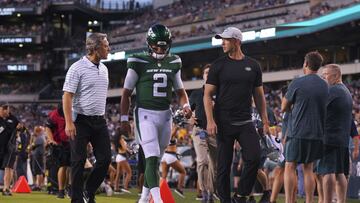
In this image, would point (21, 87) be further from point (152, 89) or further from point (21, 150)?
point (152, 89)

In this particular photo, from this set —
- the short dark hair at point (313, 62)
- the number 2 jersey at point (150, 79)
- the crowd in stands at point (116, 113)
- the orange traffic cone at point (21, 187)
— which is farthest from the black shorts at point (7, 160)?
the short dark hair at point (313, 62)

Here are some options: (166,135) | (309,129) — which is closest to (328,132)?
(309,129)

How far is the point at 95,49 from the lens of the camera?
27.4ft

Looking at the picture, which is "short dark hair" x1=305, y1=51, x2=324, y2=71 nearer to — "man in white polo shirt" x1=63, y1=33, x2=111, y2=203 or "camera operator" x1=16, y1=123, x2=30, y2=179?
"man in white polo shirt" x1=63, y1=33, x2=111, y2=203

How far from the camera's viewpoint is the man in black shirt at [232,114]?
7.88m

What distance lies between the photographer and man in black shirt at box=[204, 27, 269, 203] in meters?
7.88

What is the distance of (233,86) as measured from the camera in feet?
25.9

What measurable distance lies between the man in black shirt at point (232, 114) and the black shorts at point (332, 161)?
1147 millimetres

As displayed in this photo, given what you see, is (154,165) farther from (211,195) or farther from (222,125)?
Result: (211,195)

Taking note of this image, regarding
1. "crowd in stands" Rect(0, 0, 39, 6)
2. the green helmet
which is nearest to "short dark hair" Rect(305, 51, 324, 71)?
the green helmet

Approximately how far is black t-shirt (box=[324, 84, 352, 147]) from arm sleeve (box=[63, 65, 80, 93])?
3220 mm

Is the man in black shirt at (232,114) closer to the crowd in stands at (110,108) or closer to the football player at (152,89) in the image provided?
the football player at (152,89)

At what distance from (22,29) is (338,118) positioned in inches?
2540

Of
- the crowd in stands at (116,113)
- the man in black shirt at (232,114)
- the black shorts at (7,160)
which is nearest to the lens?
the man in black shirt at (232,114)
